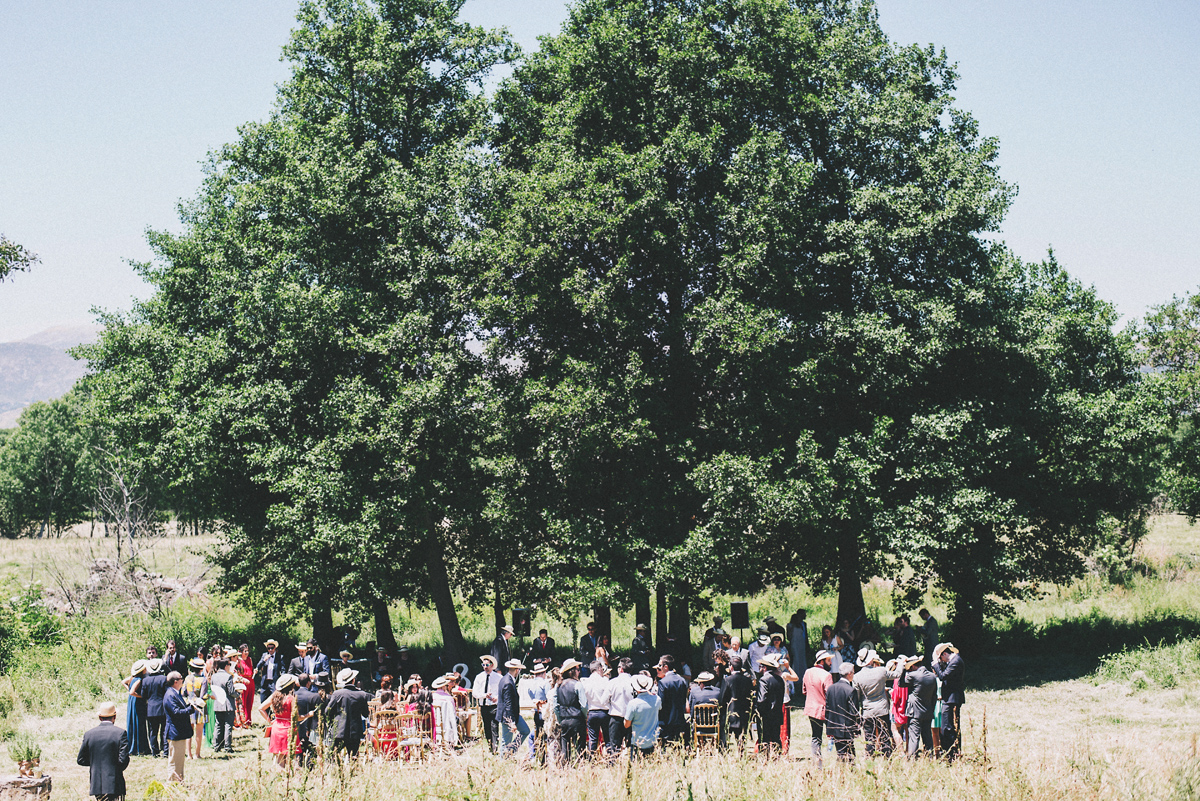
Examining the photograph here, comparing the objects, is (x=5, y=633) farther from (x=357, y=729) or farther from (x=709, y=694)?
(x=709, y=694)

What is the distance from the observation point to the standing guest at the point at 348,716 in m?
12.3

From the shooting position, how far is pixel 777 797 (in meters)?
9.49

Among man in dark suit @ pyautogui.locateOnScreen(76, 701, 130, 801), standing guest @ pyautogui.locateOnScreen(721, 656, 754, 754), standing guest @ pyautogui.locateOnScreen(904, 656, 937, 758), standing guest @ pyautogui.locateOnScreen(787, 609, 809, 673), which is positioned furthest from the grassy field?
standing guest @ pyautogui.locateOnScreen(787, 609, 809, 673)

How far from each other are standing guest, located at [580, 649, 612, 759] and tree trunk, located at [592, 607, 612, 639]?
23.5 ft

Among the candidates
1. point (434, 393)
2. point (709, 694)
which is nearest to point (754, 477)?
point (709, 694)

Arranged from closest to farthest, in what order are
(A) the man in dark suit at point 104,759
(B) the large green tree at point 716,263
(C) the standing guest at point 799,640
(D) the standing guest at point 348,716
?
(A) the man in dark suit at point 104,759
(D) the standing guest at point 348,716
(B) the large green tree at point 716,263
(C) the standing guest at point 799,640

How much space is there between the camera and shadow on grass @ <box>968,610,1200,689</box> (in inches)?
801

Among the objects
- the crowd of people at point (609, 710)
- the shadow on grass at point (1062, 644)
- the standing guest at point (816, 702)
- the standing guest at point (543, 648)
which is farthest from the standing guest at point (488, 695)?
the shadow on grass at point (1062, 644)

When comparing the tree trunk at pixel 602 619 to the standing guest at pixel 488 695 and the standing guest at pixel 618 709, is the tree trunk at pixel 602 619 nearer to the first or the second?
the standing guest at pixel 488 695

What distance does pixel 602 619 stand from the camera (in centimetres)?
2086

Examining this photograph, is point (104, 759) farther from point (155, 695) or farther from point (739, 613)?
point (739, 613)

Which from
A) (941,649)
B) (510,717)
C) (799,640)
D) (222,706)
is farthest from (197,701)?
(941,649)

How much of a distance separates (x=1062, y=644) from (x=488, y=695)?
16.9 m

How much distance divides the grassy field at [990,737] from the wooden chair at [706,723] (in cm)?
103
